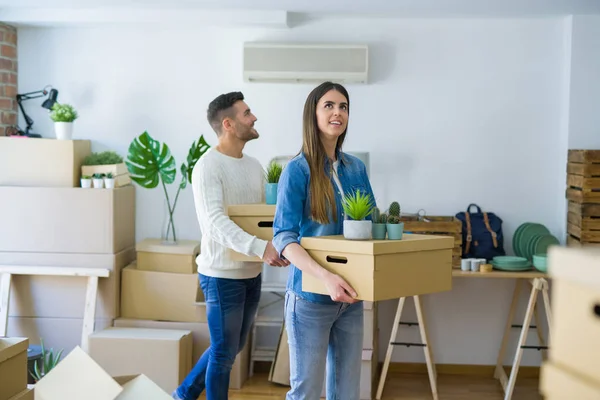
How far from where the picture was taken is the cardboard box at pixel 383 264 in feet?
7.32

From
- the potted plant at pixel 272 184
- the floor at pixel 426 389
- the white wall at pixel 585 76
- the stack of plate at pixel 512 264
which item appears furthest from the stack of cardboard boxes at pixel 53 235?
the white wall at pixel 585 76

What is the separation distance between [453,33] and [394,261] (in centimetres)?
278

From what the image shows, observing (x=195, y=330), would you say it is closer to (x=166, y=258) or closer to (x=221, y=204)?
(x=166, y=258)

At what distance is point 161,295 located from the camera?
450 cm

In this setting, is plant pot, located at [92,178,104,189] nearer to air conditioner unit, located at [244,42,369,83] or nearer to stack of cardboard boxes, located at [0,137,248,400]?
stack of cardboard boxes, located at [0,137,248,400]

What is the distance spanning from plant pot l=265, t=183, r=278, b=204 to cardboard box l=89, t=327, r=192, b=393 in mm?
1306

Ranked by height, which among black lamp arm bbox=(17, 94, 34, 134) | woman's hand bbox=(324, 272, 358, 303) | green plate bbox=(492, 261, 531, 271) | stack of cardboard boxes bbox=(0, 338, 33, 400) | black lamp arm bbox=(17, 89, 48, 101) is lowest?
stack of cardboard boxes bbox=(0, 338, 33, 400)

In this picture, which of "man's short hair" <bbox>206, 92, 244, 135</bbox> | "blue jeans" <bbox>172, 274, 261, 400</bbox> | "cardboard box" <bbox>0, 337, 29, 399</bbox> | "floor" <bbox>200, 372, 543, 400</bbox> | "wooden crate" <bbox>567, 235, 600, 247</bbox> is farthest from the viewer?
"floor" <bbox>200, 372, 543, 400</bbox>

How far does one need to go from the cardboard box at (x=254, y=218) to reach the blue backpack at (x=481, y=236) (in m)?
1.84

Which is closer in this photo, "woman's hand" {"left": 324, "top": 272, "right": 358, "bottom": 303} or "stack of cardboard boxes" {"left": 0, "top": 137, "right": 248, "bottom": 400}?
"woman's hand" {"left": 324, "top": 272, "right": 358, "bottom": 303}

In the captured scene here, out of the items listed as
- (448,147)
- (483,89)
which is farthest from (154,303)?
(483,89)

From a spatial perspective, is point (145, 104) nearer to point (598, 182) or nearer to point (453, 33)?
point (453, 33)

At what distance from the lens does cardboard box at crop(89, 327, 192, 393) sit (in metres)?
4.15

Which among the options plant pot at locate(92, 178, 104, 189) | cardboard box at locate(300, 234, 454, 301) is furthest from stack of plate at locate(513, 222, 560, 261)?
plant pot at locate(92, 178, 104, 189)
